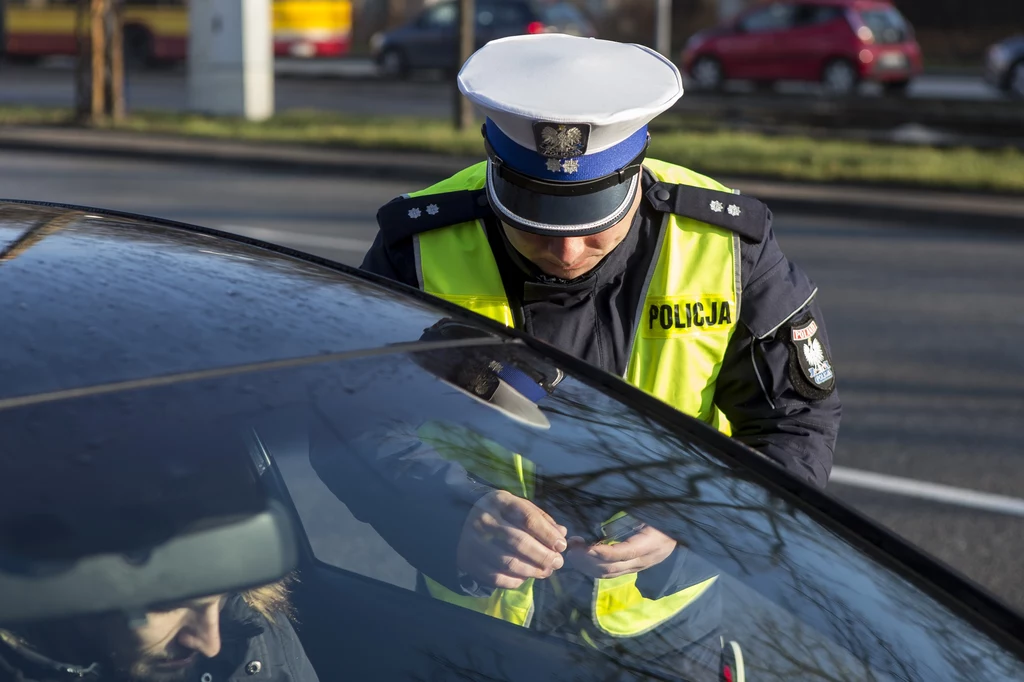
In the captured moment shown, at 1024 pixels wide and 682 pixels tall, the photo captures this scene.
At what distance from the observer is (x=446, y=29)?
2425cm

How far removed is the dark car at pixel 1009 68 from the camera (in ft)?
68.1

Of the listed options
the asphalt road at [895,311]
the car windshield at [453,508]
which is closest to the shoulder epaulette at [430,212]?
the car windshield at [453,508]

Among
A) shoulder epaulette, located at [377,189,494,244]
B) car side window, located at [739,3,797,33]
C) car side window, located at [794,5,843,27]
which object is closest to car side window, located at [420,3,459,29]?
car side window, located at [739,3,797,33]

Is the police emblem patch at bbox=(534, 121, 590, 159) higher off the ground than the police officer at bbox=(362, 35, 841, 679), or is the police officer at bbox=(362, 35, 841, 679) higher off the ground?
the police emblem patch at bbox=(534, 121, 590, 159)

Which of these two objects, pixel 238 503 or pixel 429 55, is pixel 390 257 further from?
pixel 429 55

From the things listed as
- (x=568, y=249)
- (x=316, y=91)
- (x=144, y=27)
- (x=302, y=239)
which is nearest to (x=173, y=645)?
(x=568, y=249)

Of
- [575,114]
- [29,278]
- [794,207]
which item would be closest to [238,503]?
[29,278]

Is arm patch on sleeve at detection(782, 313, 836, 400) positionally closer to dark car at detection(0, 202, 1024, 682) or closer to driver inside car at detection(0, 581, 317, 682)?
dark car at detection(0, 202, 1024, 682)

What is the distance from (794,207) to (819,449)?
8.92m

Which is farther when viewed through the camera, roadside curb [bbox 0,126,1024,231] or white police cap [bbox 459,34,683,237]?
roadside curb [bbox 0,126,1024,231]

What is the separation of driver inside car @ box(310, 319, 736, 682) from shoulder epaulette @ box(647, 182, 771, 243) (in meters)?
0.69

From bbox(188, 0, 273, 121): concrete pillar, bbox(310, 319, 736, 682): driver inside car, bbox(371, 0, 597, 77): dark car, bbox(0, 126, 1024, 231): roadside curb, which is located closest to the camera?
bbox(310, 319, 736, 682): driver inside car

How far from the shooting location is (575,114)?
1.98m

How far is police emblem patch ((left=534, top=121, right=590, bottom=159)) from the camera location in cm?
198
